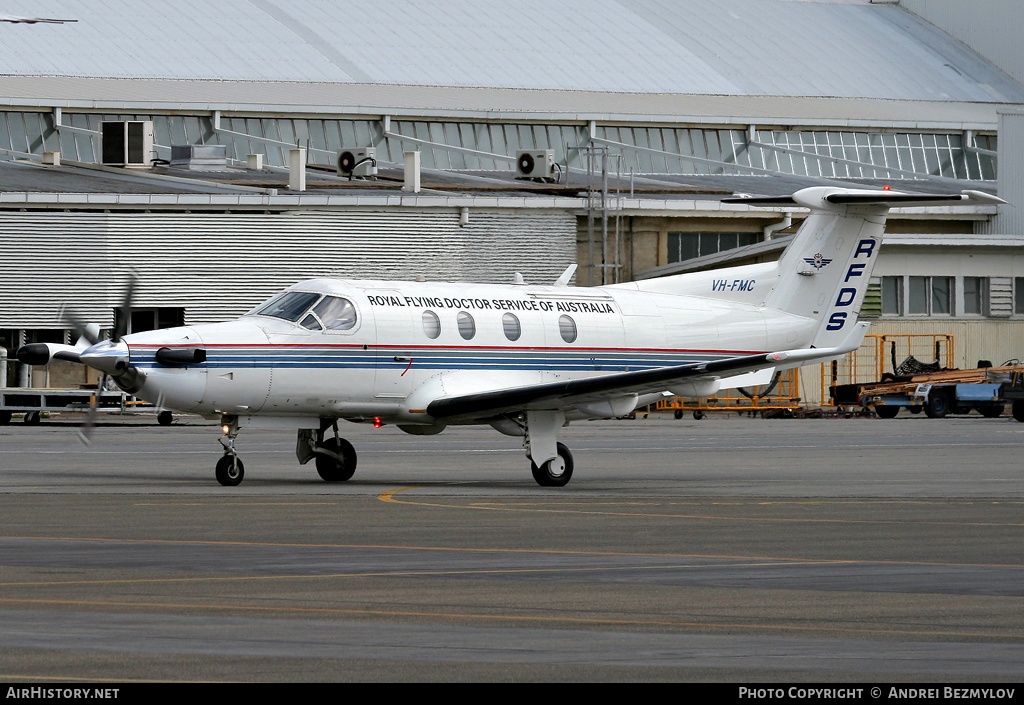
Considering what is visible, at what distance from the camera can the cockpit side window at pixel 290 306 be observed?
76.7 feet

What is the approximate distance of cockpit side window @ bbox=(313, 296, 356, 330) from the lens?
76.6 feet

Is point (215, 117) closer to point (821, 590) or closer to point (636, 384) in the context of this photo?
point (636, 384)

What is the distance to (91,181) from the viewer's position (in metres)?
55.2

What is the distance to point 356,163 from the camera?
6234 centimetres

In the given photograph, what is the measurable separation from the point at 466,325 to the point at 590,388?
2.55 meters

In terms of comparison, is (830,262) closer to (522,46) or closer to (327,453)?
(327,453)

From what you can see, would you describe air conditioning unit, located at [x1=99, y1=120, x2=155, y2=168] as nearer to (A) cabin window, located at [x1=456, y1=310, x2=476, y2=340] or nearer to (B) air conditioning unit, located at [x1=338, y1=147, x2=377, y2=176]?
(B) air conditioning unit, located at [x1=338, y1=147, x2=377, y2=176]

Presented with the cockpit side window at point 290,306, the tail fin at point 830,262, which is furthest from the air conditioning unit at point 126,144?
the cockpit side window at point 290,306

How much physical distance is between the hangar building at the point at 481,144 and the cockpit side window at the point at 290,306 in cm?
2190

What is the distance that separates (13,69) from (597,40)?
28.1 metres

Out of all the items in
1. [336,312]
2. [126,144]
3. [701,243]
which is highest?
[126,144]

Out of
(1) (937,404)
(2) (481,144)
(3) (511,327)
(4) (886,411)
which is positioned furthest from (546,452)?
(2) (481,144)

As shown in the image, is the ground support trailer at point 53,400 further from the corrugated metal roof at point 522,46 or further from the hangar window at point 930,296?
the corrugated metal roof at point 522,46
